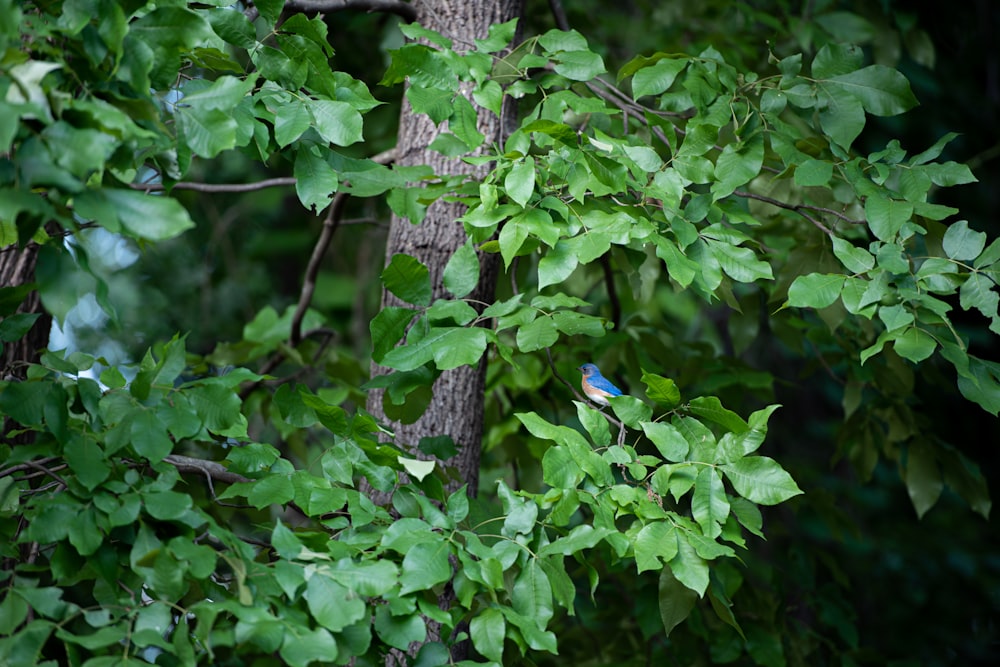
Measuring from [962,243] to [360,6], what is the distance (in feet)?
Answer: 4.22

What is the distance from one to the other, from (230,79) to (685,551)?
0.91 m

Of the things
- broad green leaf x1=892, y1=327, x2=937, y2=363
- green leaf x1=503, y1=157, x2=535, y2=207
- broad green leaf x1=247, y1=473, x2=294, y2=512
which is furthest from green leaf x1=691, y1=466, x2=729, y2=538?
broad green leaf x1=247, y1=473, x2=294, y2=512

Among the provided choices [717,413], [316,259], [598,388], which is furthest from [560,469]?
[316,259]

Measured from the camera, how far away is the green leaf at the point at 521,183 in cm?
Result: 144

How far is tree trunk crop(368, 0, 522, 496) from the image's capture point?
202 cm

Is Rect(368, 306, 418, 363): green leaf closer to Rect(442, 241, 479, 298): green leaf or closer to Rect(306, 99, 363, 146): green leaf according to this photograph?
Rect(442, 241, 479, 298): green leaf

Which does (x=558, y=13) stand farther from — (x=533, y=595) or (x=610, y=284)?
(x=533, y=595)

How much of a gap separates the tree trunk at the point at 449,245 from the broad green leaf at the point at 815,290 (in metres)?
0.73

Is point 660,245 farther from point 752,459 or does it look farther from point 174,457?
point 174,457

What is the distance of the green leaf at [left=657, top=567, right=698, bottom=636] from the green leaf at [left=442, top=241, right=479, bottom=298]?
1.88 feet

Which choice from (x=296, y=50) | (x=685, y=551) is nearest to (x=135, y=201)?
(x=296, y=50)

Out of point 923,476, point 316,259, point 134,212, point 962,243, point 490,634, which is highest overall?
point 134,212

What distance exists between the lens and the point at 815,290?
4.98 feet

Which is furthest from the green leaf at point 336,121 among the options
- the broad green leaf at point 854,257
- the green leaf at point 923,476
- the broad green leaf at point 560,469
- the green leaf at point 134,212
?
the green leaf at point 923,476
